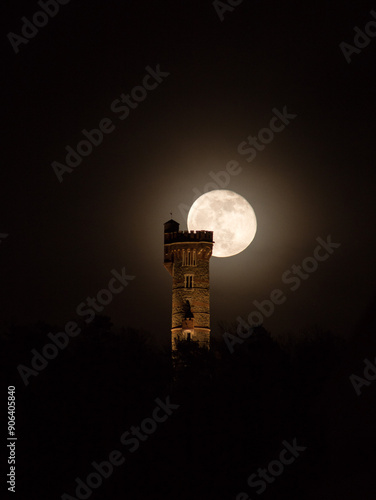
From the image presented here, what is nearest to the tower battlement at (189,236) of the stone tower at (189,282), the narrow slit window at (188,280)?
the stone tower at (189,282)

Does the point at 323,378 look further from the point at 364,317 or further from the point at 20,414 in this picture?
the point at 364,317

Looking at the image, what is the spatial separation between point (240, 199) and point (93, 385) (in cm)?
2943

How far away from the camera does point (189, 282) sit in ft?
220

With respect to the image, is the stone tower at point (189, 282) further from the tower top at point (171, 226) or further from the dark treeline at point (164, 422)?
the dark treeline at point (164, 422)

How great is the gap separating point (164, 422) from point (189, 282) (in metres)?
26.2

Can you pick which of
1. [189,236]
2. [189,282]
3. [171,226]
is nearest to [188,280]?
[189,282]

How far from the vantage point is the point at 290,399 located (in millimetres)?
43812

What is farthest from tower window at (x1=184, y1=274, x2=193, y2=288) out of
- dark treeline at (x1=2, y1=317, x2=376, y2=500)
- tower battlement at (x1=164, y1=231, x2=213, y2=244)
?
dark treeline at (x1=2, y1=317, x2=376, y2=500)

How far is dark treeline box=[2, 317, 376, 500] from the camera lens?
37156mm

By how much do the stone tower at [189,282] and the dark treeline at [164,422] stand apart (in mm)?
11629

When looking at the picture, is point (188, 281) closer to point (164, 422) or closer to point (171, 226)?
point (171, 226)

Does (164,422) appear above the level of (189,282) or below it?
below

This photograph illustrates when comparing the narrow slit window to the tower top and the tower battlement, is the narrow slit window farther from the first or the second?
the tower top

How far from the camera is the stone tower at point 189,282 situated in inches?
2566
